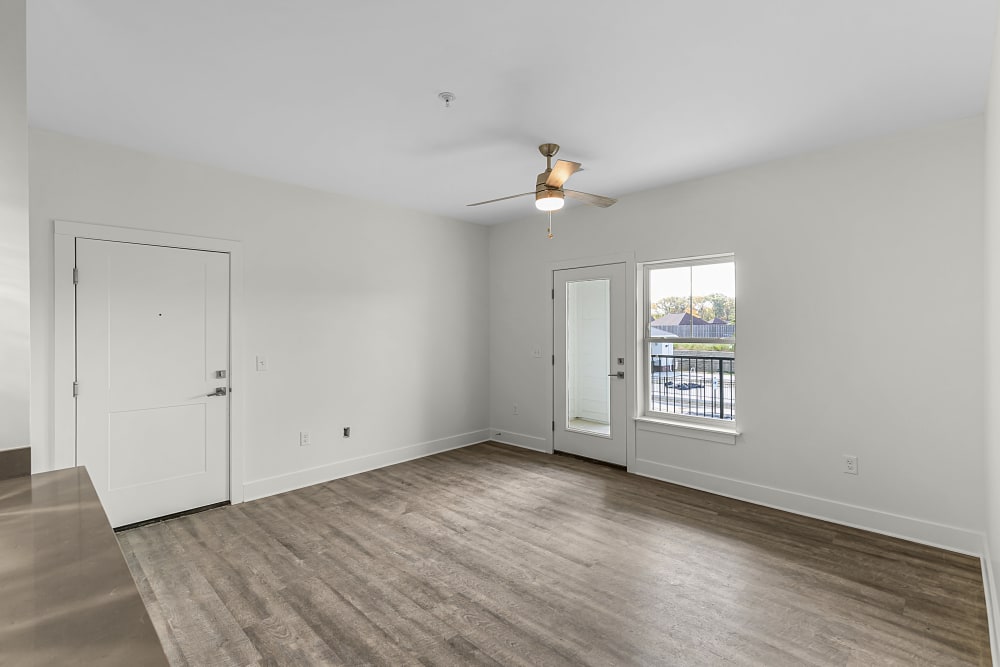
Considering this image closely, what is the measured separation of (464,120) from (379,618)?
2.72 meters

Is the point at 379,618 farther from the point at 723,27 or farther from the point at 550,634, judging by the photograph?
the point at 723,27

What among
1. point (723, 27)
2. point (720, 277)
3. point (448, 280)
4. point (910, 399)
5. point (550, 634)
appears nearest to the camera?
point (723, 27)

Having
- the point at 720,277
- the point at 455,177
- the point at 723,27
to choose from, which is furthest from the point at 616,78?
the point at 720,277

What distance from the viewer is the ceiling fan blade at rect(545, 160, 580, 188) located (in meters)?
3.07

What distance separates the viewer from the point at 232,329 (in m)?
3.96

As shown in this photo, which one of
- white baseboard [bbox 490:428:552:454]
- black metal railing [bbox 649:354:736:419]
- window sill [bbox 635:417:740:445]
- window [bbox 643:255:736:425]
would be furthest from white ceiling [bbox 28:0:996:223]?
white baseboard [bbox 490:428:552:454]

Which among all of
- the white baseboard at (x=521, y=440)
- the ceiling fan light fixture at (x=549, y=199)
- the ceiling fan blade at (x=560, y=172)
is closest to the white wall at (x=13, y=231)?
the ceiling fan blade at (x=560, y=172)

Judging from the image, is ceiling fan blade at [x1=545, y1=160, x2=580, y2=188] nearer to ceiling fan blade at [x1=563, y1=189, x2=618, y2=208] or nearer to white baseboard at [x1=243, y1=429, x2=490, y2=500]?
ceiling fan blade at [x1=563, y1=189, x2=618, y2=208]

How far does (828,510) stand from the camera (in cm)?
356

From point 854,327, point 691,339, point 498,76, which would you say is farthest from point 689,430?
point 498,76

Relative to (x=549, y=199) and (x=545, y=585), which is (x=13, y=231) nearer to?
(x=549, y=199)

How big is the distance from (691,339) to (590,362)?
1.08 m

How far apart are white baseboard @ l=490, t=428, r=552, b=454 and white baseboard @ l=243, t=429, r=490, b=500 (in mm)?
123

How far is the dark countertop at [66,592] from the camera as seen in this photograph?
780 mm
